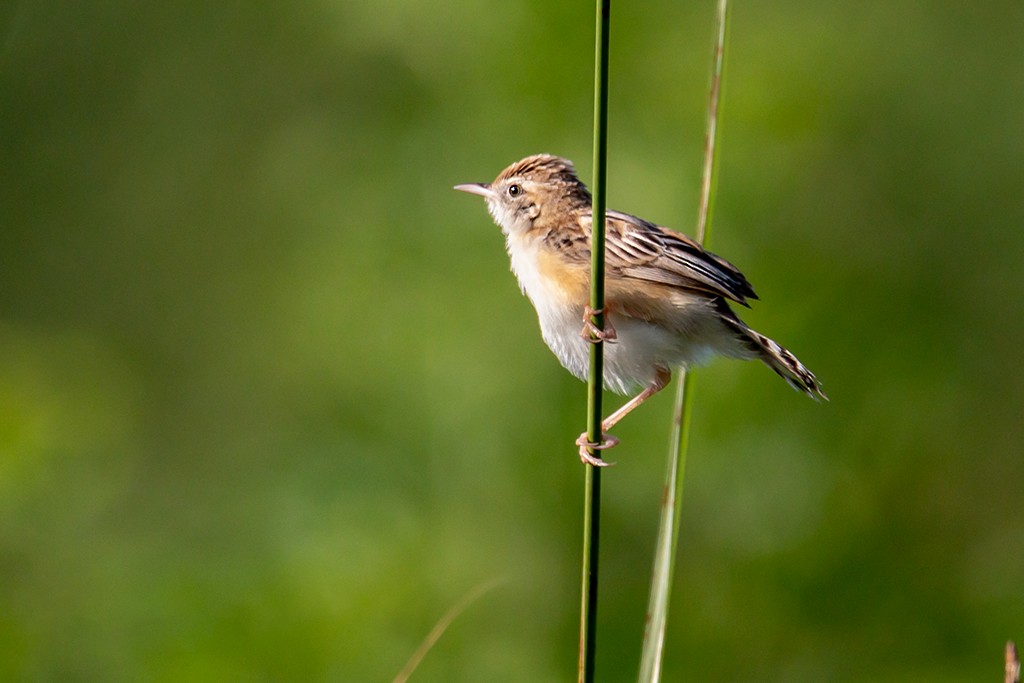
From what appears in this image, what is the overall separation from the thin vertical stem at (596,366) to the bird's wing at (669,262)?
949 millimetres

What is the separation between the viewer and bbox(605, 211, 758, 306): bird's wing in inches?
150

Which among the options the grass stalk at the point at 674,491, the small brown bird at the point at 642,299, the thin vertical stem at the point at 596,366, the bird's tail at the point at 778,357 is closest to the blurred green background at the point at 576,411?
the small brown bird at the point at 642,299

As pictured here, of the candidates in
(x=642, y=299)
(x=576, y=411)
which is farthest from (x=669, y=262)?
(x=576, y=411)

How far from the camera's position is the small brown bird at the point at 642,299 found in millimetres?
3828

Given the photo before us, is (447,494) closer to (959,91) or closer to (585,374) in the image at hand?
(585,374)

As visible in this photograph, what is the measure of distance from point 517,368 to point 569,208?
195 cm

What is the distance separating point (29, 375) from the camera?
624 cm

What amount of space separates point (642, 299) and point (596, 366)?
117 centimetres

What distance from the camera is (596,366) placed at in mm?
2775

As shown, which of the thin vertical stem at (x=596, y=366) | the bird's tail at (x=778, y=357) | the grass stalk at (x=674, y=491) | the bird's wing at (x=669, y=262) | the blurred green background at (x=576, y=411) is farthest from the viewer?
the blurred green background at (x=576, y=411)

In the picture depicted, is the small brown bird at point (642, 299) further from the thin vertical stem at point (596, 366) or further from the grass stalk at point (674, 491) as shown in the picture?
the thin vertical stem at point (596, 366)

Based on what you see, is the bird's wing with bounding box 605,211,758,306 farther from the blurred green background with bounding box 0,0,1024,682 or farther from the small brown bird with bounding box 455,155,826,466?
the blurred green background with bounding box 0,0,1024,682

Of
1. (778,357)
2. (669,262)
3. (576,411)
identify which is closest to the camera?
(778,357)

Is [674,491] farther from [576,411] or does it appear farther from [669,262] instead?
[576,411]
